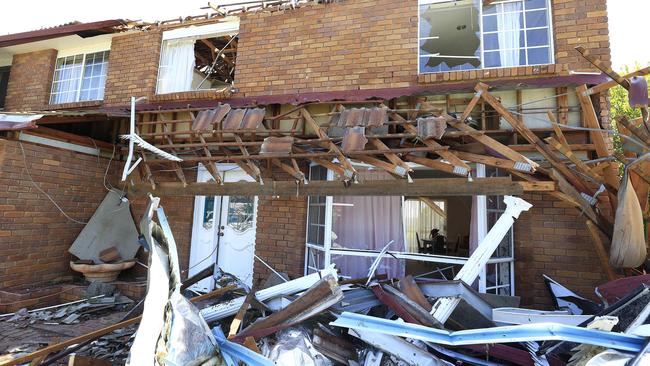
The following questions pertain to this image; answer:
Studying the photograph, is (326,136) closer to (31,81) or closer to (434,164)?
(434,164)

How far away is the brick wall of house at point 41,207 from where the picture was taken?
5.26 meters

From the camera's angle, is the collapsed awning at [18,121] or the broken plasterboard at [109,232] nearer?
the collapsed awning at [18,121]

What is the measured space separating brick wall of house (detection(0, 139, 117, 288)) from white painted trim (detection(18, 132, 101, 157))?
4.0 inches

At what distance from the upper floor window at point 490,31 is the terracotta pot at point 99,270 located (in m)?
6.19

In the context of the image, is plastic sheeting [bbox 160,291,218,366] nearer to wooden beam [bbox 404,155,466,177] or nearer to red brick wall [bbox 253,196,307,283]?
red brick wall [bbox 253,196,307,283]

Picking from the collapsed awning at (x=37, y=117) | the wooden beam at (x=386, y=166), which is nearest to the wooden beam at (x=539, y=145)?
the wooden beam at (x=386, y=166)

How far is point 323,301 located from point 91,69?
7825mm

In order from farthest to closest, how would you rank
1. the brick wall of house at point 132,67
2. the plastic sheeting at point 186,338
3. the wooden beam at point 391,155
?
the brick wall of house at point 132,67
the wooden beam at point 391,155
the plastic sheeting at point 186,338

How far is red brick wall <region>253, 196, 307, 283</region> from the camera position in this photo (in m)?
5.60

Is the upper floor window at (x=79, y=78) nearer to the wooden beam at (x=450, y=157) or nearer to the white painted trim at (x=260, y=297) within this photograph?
the white painted trim at (x=260, y=297)

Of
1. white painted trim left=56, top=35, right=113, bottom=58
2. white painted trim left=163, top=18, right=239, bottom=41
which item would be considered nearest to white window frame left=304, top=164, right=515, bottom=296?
white painted trim left=163, top=18, right=239, bottom=41

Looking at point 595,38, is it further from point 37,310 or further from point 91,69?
point 91,69

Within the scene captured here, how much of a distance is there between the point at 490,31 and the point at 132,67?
6.81 meters

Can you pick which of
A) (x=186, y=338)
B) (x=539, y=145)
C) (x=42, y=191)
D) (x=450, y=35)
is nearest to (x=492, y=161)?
(x=539, y=145)
